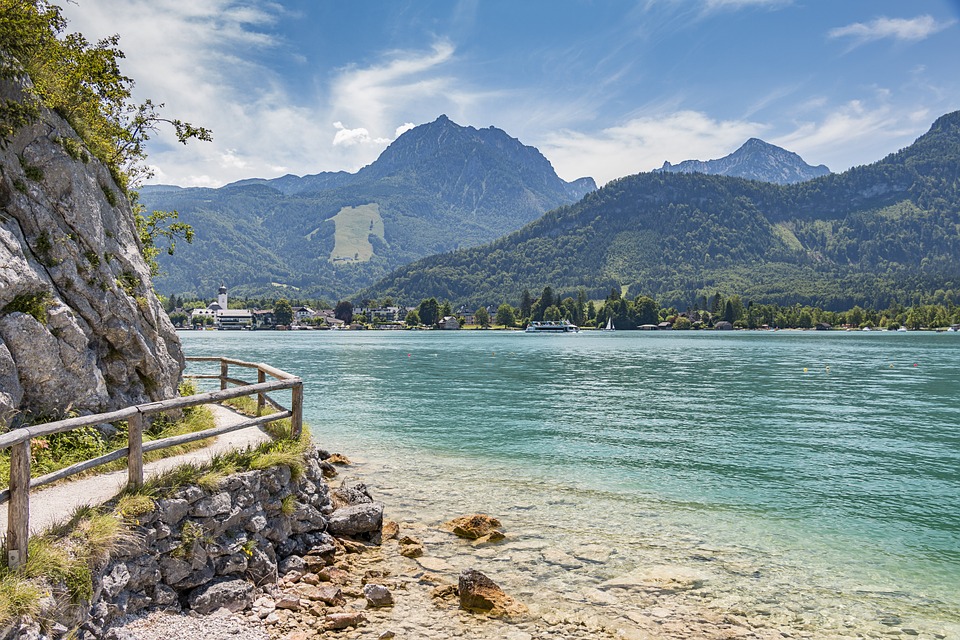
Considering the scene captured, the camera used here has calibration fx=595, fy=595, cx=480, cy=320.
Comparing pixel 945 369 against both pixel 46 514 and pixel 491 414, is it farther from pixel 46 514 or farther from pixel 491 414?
pixel 46 514

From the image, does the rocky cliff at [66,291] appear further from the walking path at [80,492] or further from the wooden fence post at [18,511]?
the wooden fence post at [18,511]

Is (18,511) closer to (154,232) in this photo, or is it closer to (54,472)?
(54,472)

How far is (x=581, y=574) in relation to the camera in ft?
42.9

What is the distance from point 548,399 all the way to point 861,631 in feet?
115

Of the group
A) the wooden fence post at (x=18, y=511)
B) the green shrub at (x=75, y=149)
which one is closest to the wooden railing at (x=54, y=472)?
the wooden fence post at (x=18, y=511)

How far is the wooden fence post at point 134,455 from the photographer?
9.57m

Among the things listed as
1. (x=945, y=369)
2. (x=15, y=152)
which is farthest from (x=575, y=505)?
(x=945, y=369)

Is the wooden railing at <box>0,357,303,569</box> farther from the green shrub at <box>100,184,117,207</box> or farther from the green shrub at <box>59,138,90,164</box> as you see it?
the green shrub at <box>100,184,117,207</box>

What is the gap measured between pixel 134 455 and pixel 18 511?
2.05 m

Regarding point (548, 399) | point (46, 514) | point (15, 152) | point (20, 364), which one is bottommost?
point (548, 399)

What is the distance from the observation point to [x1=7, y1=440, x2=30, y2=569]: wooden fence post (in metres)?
7.51

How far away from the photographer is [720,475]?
22.5m

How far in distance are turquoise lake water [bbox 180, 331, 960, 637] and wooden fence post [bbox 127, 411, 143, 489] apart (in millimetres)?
8513

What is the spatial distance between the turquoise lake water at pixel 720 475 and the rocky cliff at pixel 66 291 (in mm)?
8341
